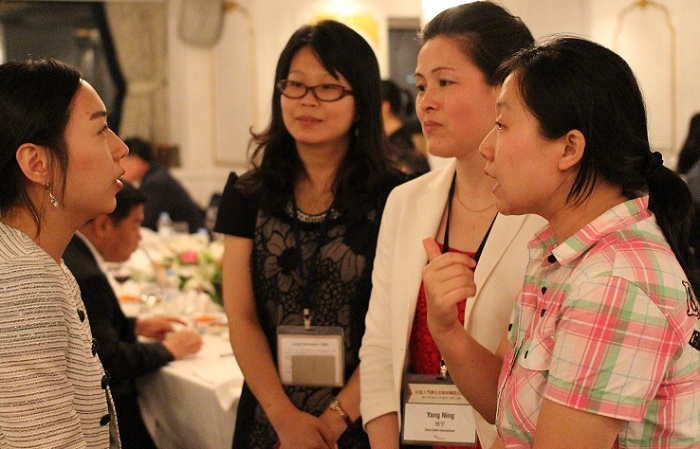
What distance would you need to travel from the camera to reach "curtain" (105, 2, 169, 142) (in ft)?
27.5

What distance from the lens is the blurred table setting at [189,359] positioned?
2533mm

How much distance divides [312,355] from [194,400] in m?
0.72

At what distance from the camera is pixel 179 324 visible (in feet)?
11.3

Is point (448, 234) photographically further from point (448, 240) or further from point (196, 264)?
point (196, 264)

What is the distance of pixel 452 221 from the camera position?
185 cm

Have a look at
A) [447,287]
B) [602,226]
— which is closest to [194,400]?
[447,287]

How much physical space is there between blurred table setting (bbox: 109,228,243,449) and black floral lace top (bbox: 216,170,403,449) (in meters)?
0.39

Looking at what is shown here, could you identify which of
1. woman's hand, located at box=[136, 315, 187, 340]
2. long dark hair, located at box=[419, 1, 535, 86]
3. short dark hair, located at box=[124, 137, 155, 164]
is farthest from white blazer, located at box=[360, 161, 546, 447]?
short dark hair, located at box=[124, 137, 155, 164]

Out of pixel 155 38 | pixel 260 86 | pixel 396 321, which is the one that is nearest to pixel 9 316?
pixel 396 321

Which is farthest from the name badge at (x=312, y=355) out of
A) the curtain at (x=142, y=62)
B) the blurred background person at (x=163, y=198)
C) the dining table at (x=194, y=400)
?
the curtain at (x=142, y=62)

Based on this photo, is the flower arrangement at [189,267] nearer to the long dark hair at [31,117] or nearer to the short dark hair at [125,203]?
the short dark hair at [125,203]

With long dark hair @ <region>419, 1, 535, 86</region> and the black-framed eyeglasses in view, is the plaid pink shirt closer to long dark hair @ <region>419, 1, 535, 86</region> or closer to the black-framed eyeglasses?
long dark hair @ <region>419, 1, 535, 86</region>

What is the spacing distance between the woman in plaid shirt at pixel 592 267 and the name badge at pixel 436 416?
42cm

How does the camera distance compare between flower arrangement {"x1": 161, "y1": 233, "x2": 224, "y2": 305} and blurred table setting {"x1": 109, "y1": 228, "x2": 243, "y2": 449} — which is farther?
flower arrangement {"x1": 161, "y1": 233, "x2": 224, "y2": 305}
